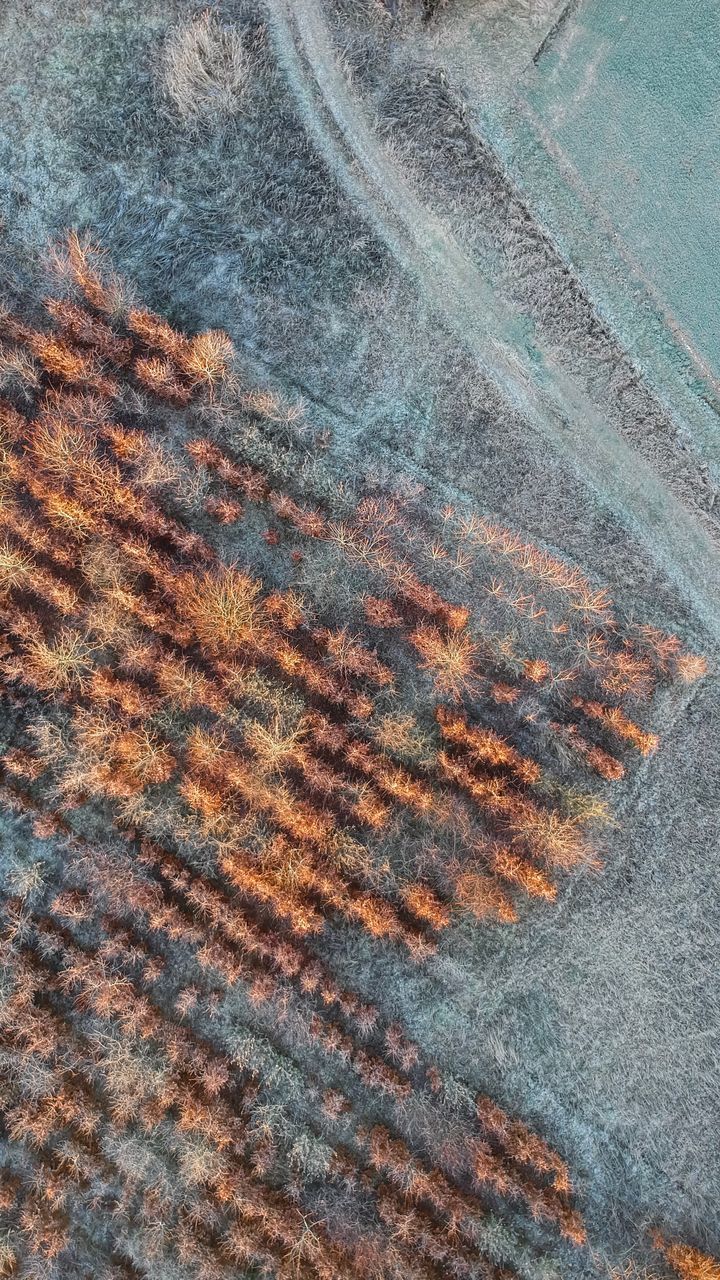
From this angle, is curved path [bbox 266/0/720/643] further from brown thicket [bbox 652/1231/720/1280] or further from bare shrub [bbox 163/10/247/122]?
brown thicket [bbox 652/1231/720/1280]

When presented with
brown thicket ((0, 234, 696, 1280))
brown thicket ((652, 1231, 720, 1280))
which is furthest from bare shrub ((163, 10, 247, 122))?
brown thicket ((652, 1231, 720, 1280))

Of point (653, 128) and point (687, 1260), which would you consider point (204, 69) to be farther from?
point (687, 1260)

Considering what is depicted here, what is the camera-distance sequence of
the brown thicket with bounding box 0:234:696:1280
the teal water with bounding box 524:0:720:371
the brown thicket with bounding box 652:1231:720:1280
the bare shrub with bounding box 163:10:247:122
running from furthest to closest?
the teal water with bounding box 524:0:720:371, the bare shrub with bounding box 163:10:247:122, the brown thicket with bounding box 0:234:696:1280, the brown thicket with bounding box 652:1231:720:1280

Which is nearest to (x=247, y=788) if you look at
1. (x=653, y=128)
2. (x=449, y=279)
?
(x=449, y=279)

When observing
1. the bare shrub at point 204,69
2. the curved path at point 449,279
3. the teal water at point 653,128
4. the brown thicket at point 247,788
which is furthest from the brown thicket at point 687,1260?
the bare shrub at point 204,69

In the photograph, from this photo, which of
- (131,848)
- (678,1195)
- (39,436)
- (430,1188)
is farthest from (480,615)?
(678,1195)

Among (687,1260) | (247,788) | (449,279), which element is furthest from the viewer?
(449,279)

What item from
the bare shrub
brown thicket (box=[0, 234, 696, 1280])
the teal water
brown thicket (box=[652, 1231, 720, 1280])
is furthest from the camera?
the teal water
